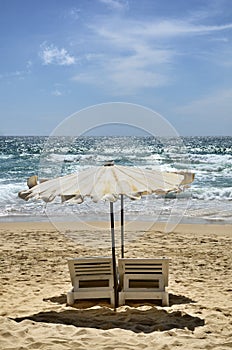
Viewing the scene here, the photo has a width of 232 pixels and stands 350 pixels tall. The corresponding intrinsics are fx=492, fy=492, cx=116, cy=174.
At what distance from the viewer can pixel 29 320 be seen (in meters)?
5.36

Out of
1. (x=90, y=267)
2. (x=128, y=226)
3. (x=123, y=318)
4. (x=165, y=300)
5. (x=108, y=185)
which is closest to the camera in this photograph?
(x=108, y=185)

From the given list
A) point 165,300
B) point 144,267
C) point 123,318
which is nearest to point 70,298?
point 123,318

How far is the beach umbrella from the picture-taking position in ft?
16.1

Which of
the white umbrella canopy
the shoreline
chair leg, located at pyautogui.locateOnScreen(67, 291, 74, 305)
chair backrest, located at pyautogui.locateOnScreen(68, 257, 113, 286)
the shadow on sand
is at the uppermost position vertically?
the white umbrella canopy

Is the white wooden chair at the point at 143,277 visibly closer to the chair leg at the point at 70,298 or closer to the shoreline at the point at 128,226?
the chair leg at the point at 70,298

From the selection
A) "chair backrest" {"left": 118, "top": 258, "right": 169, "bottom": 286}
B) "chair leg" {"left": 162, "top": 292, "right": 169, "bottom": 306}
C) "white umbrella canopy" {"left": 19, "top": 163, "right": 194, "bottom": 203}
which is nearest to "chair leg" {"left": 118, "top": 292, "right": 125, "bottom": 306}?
"chair backrest" {"left": 118, "top": 258, "right": 169, "bottom": 286}

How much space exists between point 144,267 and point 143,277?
136 millimetres

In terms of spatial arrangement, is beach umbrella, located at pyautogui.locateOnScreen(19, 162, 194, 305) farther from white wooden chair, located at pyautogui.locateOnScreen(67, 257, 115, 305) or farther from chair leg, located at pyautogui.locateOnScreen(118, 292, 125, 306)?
chair leg, located at pyautogui.locateOnScreen(118, 292, 125, 306)

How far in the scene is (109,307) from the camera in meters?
5.91

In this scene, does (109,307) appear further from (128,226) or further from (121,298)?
(128,226)

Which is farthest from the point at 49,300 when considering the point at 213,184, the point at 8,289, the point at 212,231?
the point at 213,184

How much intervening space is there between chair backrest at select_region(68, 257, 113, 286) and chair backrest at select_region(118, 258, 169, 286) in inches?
6.5

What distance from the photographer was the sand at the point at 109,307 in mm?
4762

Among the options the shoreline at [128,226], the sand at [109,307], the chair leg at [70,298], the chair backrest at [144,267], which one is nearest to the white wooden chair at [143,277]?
the chair backrest at [144,267]
